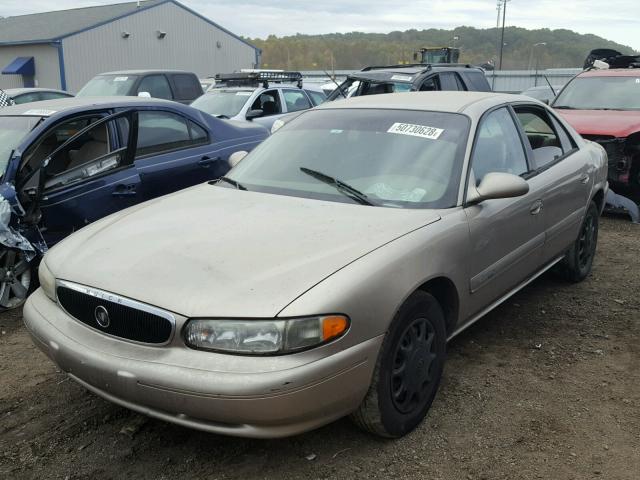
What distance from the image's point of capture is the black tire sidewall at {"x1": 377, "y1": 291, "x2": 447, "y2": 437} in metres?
2.75

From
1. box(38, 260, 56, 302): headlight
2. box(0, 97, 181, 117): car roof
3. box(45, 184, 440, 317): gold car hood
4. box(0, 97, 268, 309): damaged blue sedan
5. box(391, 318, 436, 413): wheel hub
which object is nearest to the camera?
box(45, 184, 440, 317): gold car hood

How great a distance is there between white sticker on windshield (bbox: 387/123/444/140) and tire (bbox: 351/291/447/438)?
1041 mm

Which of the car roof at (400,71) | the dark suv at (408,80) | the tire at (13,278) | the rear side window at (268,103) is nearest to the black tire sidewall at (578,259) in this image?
the tire at (13,278)

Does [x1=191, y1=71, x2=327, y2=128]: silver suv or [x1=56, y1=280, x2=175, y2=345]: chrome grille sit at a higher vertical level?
[x1=191, y1=71, x2=327, y2=128]: silver suv

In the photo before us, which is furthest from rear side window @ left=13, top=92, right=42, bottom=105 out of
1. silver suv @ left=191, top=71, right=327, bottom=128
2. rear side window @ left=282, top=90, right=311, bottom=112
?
rear side window @ left=282, top=90, right=311, bottom=112

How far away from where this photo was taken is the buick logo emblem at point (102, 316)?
2689mm

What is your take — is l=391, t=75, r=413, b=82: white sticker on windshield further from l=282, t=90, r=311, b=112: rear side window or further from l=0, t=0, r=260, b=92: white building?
l=0, t=0, r=260, b=92: white building

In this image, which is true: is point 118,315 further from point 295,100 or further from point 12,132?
point 295,100

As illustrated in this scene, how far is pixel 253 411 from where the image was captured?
7.81 feet

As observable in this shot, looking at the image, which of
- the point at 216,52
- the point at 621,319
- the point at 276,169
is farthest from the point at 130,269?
the point at 216,52

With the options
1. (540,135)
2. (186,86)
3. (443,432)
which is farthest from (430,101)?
(186,86)

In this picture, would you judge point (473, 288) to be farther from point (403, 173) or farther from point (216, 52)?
point (216, 52)

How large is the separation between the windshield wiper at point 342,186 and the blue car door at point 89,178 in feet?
6.68

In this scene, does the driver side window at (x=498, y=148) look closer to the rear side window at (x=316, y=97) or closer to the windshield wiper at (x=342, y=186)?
the windshield wiper at (x=342, y=186)
